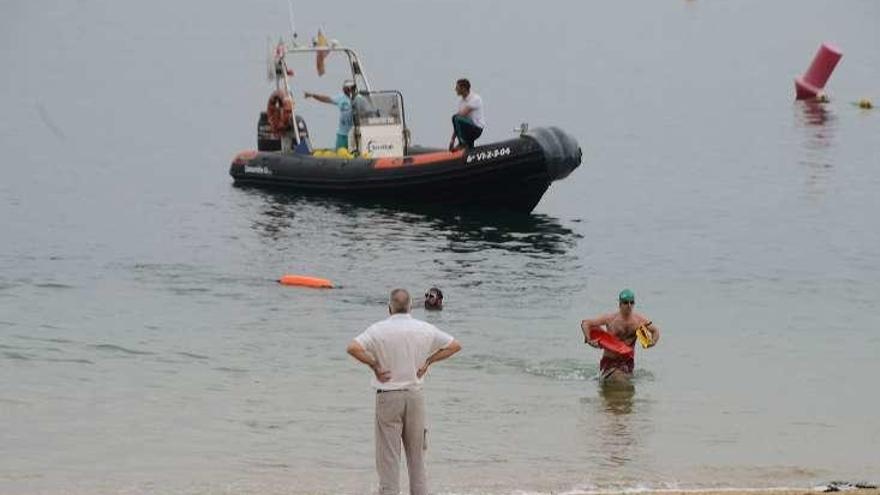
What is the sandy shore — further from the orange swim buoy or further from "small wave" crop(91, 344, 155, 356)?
the orange swim buoy

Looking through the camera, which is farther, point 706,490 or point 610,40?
point 610,40

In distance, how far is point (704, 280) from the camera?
29.8 m

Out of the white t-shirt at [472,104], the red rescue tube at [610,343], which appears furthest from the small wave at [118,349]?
the white t-shirt at [472,104]

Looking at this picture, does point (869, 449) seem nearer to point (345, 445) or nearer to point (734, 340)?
point (345, 445)

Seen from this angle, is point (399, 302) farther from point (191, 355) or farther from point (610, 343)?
point (191, 355)

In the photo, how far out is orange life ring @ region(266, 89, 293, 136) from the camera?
34594 mm

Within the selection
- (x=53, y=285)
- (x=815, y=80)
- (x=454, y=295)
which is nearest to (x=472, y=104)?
(x=454, y=295)

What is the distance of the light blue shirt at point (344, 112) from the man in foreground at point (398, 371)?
21440 millimetres

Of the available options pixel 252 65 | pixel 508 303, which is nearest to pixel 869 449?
pixel 508 303

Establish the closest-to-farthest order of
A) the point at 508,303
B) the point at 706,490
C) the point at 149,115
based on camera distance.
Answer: the point at 706,490 < the point at 508,303 < the point at 149,115

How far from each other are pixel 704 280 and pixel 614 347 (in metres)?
10.6

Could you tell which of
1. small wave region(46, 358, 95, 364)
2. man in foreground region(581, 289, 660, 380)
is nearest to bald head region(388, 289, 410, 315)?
man in foreground region(581, 289, 660, 380)

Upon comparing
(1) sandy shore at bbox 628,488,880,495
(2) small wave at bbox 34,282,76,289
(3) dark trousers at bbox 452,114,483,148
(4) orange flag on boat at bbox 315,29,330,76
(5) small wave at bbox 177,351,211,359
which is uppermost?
(4) orange flag on boat at bbox 315,29,330,76

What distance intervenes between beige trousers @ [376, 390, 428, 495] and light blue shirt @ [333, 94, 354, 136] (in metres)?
21.4
